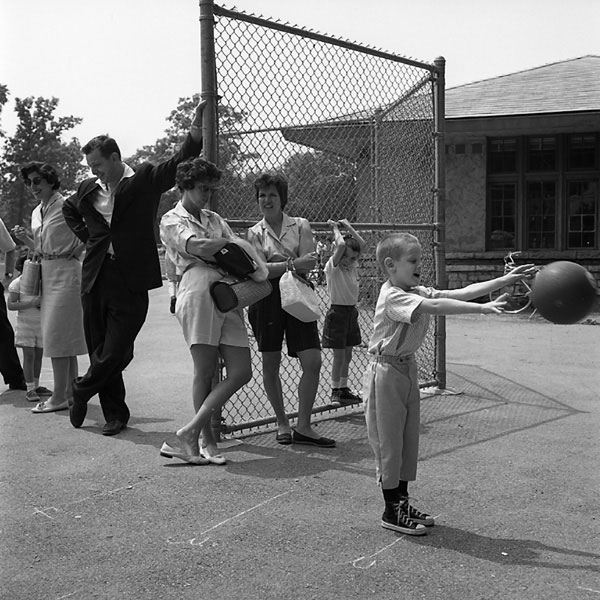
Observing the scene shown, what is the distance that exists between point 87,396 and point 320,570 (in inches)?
117

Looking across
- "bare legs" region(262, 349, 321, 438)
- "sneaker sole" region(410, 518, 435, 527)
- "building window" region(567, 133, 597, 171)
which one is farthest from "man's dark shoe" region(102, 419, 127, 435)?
"building window" region(567, 133, 597, 171)

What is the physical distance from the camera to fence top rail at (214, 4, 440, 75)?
546 centimetres

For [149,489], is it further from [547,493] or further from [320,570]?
[547,493]

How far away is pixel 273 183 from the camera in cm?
541

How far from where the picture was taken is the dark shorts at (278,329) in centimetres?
547

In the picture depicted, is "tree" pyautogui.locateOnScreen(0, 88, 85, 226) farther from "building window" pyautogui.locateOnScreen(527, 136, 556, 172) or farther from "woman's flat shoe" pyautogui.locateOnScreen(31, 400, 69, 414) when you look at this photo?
"woman's flat shoe" pyautogui.locateOnScreen(31, 400, 69, 414)

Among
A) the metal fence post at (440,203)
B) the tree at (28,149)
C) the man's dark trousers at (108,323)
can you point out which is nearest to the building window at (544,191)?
the metal fence post at (440,203)

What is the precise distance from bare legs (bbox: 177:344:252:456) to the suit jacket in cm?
109

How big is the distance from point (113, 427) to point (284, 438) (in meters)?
1.30

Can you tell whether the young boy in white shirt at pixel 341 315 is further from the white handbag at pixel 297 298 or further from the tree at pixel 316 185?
the white handbag at pixel 297 298

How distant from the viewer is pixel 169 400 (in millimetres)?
7164

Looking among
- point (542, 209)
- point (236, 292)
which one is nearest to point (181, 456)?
point (236, 292)

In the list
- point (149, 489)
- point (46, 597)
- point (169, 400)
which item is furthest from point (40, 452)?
point (46, 597)

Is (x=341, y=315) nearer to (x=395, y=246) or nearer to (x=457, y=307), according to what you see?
(x=395, y=246)
